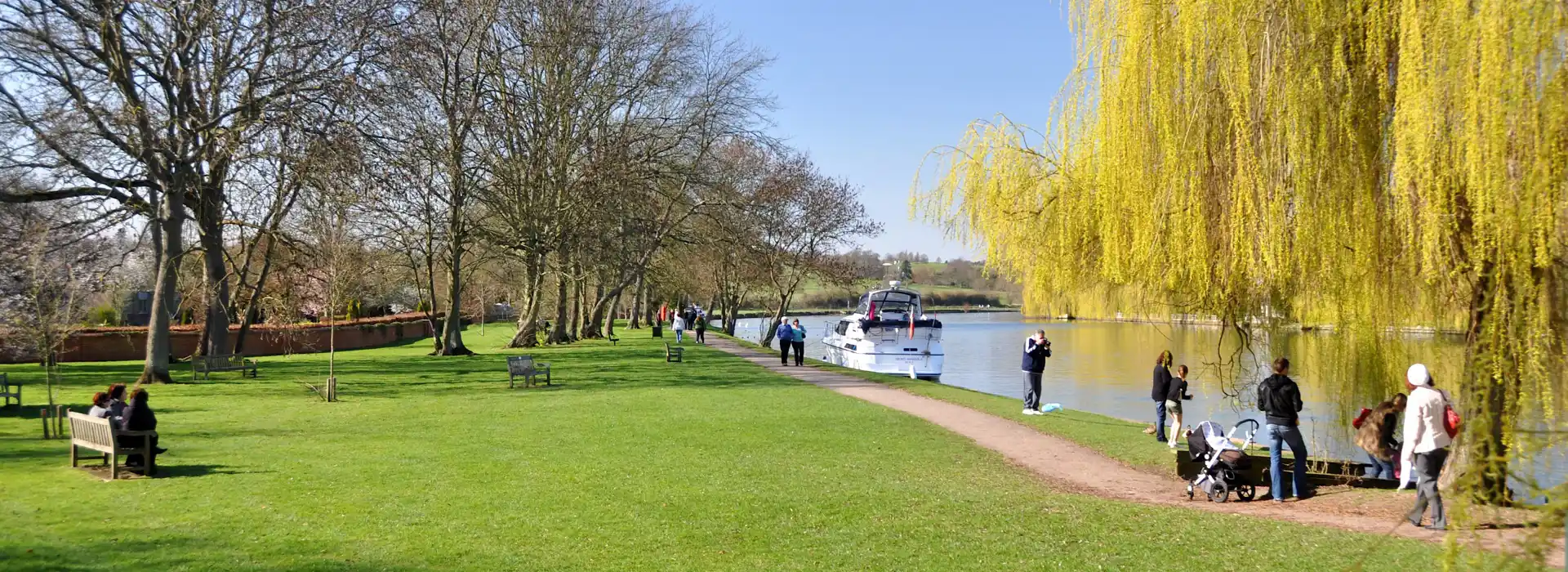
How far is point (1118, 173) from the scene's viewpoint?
39.0ft

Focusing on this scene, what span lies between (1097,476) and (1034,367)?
7329 mm

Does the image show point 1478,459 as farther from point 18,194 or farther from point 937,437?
point 18,194

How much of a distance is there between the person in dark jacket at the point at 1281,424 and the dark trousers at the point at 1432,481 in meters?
1.53

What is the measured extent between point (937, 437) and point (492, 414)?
27.1 ft

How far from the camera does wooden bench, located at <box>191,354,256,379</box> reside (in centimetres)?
2623

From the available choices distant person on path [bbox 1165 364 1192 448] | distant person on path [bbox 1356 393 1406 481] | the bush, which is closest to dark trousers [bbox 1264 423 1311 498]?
distant person on path [bbox 1356 393 1406 481]

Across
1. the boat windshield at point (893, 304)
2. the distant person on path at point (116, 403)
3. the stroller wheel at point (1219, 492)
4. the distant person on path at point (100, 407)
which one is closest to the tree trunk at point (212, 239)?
the distant person on path at point (100, 407)

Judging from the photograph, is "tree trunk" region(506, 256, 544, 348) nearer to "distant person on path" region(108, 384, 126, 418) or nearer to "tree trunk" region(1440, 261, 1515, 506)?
"distant person on path" region(108, 384, 126, 418)

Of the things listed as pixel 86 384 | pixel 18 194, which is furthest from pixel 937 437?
pixel 18 194

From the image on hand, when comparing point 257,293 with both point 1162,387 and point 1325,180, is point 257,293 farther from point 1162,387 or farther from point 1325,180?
point 1325,180

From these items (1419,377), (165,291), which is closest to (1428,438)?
(1419,377)

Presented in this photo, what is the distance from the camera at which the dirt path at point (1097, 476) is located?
10.1 m

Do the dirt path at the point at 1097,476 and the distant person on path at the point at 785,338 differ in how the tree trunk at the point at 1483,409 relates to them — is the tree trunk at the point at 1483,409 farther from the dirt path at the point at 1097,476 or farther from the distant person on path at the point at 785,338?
the distant person on path at the point at 785,338

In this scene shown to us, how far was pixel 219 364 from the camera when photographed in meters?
26.9
